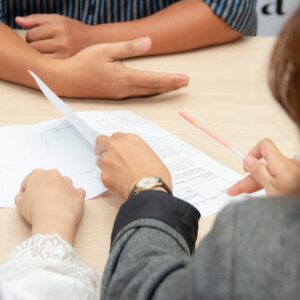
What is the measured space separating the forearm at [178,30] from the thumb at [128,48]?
3.5 inches

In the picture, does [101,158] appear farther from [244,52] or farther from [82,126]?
[244,52]

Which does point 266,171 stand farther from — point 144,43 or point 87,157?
point 144,43

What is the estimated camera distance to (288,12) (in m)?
0.48

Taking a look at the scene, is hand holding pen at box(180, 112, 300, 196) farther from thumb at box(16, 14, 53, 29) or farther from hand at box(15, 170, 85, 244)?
thumb at box(16, 14, 53, 29)

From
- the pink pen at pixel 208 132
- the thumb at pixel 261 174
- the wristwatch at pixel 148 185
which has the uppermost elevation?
the wristwatch at pixel 148 185

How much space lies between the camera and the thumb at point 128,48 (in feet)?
3.95

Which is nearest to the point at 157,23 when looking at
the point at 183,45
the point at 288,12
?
the point at 183,45

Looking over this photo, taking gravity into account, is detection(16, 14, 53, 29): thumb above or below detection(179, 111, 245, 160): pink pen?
above

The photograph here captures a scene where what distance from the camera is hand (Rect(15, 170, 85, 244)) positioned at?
785 millimetres

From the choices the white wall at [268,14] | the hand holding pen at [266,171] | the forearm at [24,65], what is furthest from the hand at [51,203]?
the white wall at [268,14]

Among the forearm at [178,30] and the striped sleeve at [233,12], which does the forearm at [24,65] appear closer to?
the forearm at [178,30]

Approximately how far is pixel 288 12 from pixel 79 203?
1.46 ft

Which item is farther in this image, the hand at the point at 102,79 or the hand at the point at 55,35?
the hand at the point at 55,35

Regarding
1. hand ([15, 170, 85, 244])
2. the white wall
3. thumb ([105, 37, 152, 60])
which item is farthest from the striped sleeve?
the white wall
